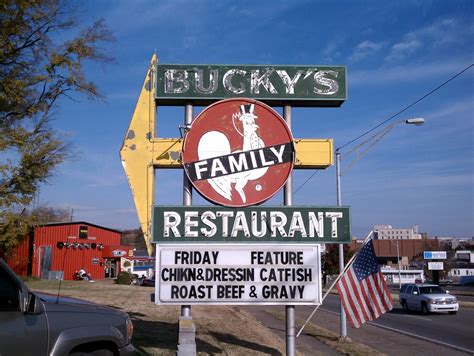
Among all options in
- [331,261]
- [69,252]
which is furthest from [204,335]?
[69,252]

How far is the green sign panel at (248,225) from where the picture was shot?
8.19 meters

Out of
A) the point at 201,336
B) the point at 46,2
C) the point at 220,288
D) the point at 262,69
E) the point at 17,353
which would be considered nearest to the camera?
the point at 17,353

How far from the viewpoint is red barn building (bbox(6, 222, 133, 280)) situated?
48344 millimetres

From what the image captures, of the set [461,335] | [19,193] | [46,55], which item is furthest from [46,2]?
[461,335]

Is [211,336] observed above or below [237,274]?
below

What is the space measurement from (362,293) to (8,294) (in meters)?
7.45

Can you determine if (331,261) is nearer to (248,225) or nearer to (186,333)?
(248,225)

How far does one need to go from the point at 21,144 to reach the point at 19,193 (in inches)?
105

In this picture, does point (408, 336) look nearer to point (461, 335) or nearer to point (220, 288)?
point (461, 335)

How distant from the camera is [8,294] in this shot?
15.9 feet

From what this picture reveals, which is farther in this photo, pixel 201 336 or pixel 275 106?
pixel 201 336

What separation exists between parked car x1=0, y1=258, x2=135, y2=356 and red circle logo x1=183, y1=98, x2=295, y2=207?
2.80 m

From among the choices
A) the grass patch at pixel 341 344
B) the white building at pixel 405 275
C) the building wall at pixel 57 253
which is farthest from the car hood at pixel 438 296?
the white building at pixel 405 275

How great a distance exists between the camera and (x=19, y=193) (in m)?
22.4
